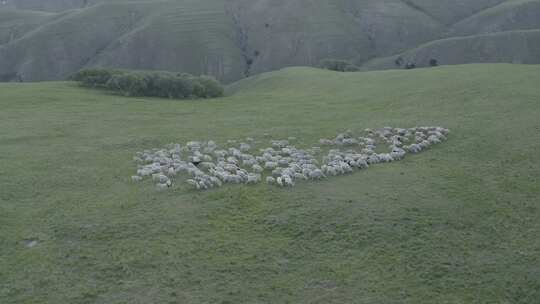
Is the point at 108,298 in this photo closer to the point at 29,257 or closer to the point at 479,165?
the point at 29,257

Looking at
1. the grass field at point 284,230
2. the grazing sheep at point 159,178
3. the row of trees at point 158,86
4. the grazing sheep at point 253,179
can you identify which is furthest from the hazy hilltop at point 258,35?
the grazing sheep at point 159,178

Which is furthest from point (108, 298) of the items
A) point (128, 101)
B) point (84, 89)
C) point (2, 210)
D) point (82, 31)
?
point (82, 31)

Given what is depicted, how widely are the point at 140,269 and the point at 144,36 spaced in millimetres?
124329

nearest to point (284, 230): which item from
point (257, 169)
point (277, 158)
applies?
point (257, 169)

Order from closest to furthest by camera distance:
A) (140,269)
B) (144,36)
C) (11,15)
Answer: (140,269)
(144,36)
(11,15)

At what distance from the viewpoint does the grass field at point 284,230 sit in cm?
1111

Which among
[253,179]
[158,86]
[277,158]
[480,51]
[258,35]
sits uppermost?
Result: [253,179]

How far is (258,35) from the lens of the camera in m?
136

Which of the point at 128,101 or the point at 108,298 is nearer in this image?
the point at 108,298

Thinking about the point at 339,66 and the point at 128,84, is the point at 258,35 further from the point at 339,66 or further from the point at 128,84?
the point at 128,84

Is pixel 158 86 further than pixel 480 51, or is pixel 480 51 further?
pixel 480 51

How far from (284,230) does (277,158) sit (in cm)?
652

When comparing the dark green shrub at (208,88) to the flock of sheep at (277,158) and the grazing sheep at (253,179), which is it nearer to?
the flock of sheep at (277,158)

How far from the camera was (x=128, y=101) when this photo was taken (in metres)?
46.3
